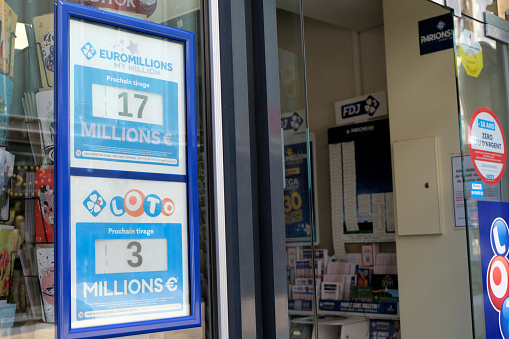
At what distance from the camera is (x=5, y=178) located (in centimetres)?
Result: 151

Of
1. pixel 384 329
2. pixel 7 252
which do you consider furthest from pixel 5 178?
pixel 384 329

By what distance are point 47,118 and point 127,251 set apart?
1.39 feet

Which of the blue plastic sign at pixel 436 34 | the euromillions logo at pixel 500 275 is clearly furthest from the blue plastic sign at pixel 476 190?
the blue plastic sign at pixel 436 34

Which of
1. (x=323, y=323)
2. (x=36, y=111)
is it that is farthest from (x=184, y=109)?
(x=323, y=323)

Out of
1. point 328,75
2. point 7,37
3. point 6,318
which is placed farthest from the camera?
point 328,75

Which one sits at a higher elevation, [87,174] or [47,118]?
[47,118]

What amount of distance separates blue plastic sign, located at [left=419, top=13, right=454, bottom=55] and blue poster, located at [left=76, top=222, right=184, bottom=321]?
2.73 m

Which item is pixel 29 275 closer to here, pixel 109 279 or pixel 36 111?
pixel 109 279

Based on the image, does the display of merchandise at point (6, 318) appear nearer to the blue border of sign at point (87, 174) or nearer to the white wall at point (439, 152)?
the blue border of sign at point (87, 174)

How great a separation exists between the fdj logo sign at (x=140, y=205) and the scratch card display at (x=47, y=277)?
214 millimetres

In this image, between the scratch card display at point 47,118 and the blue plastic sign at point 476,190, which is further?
the blue plastic sign at point 476,190

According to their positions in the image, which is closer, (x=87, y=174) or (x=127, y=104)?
(x=87, y=174)

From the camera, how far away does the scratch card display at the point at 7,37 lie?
155 centimetres

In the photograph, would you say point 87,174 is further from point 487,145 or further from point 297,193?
point 487,145
